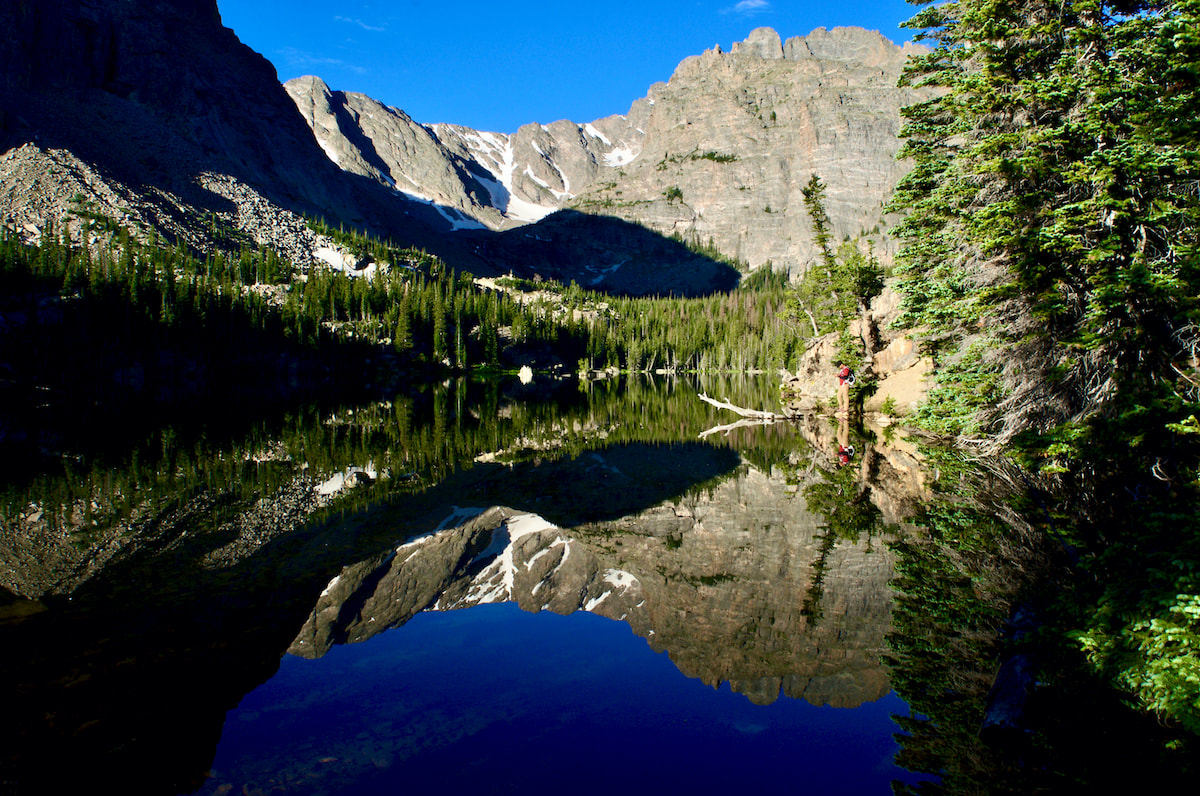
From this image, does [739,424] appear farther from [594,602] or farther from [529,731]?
[529,731]

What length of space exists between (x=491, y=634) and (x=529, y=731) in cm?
339

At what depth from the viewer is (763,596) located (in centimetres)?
1152

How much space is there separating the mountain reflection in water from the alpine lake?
54 mm

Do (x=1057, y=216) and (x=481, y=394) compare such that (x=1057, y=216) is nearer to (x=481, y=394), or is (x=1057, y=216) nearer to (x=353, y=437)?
(x=353, y=437)

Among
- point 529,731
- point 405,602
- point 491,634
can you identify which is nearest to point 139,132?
point 405,602

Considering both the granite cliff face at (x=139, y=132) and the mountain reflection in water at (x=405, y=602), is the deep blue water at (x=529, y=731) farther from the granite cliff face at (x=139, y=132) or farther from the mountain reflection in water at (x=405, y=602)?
the granite cliff face at (x=139, y=132)

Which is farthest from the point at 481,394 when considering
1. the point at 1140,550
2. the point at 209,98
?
the point at 209,98

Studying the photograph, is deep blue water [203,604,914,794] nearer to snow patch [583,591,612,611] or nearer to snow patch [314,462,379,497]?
snow patch [583,591,612,611]

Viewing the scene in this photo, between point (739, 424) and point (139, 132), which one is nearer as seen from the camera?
Answer: point (739, 424)

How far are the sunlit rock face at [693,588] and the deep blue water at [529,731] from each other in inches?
25.6

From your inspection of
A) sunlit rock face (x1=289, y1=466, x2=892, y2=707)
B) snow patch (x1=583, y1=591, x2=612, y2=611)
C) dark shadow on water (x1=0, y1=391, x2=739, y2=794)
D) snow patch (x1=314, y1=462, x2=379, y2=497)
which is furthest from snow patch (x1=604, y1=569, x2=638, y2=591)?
snow patch (x1=314, y1=462, x2=379, y2=497)

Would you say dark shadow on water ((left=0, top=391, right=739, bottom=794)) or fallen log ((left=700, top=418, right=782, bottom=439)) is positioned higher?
fallen log ((left=700, top=418, right=782, bottom=439))

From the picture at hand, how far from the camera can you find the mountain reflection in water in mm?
7141

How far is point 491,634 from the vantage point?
10.6 meters
